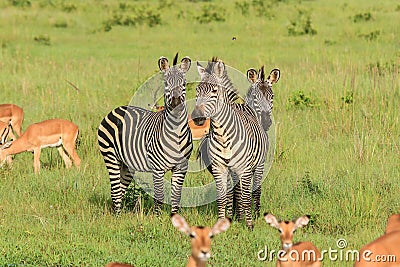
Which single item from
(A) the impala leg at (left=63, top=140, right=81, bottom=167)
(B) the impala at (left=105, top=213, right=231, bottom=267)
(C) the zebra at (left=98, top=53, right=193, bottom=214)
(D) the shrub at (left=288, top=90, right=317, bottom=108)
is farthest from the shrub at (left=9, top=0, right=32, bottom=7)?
(B) the impala at (left=105, top=213, right=231, bottom=267)

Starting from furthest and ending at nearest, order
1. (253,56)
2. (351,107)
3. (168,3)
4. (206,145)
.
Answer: (168,3), (253,56), (351,107), (206,145)

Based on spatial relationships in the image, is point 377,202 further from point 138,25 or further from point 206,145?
point 138,25

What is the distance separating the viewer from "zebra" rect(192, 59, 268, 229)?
22.2 feet

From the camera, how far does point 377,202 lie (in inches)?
294

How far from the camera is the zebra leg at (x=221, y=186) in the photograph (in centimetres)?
705

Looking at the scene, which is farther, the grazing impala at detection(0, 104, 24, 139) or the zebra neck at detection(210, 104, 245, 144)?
the grazing impala at detection(0, 104, 24, 139)

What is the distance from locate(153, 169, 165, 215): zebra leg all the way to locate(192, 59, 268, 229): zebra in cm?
49

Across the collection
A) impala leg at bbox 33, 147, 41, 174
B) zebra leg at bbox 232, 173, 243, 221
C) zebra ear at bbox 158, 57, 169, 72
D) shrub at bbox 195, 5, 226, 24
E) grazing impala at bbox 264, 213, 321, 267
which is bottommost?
impala leg at bbox 33, 147, 41, 174

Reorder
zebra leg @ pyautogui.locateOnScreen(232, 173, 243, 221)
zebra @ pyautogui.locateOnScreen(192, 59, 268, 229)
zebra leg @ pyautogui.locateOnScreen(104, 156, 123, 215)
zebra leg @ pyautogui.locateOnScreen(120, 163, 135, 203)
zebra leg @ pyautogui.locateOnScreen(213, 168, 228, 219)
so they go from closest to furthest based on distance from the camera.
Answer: zebra @ pyautogui.locateOnScreen(192, 59, 268, 229), zebra leg @ pyautogui.locateOnScreen(213, 168, 228, 219), zebra leg @ pyautogui.locateOnScreen(232, 173, 243, 221), zebra leg @ pyautogui.locateOnScreen(104, 156, 123, 215), zebra leg @ pyautogui.locateOnScreen(120, 163, 135, 203)

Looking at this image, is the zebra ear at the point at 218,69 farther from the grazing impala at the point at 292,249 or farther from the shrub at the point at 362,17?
A: the shrub at the point at 362,17

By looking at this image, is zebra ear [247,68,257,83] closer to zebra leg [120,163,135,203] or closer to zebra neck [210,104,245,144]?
zebra neck [210,104,245,144]

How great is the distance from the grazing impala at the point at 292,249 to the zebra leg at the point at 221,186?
1920 millimetres

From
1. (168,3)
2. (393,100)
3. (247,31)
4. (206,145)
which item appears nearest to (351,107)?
(393,100)

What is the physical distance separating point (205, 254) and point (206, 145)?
9.70 feet
